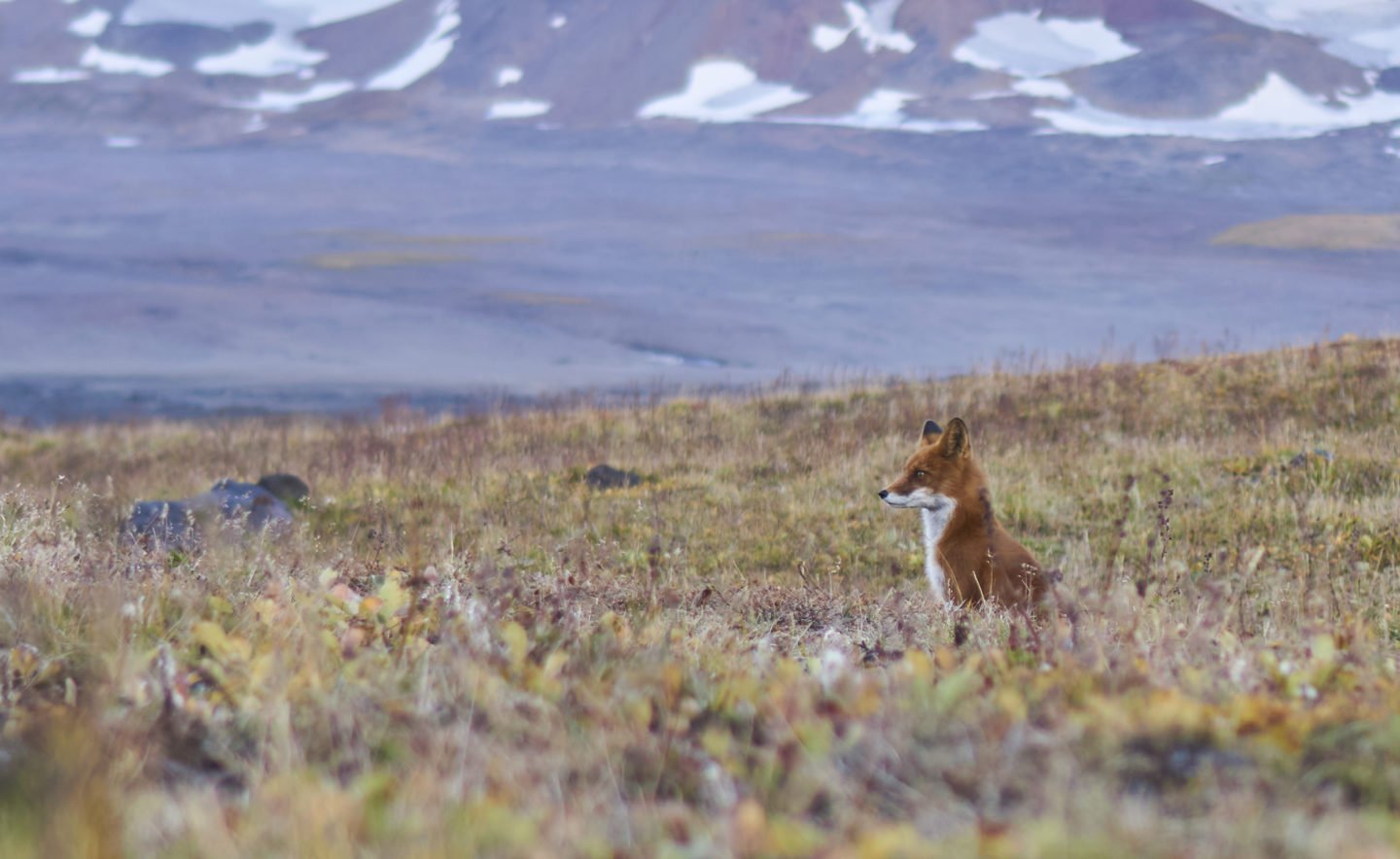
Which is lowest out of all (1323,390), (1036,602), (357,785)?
(1323,390)

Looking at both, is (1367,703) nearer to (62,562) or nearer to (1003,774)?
(1003,774)

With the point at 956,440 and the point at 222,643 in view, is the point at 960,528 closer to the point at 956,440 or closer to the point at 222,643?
the point at 956,440

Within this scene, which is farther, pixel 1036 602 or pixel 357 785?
pixel 1036 602

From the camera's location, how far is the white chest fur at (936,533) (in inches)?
293

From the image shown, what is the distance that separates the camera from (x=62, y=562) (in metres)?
6.11

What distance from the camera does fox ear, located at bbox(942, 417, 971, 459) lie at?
7.51 metres

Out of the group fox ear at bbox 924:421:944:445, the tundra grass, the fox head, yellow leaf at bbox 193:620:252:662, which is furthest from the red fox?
yellow leaf at bbox 193:620:252:662

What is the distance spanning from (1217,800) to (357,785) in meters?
2.06

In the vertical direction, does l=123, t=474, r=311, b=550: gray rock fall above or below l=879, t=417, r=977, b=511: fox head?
below

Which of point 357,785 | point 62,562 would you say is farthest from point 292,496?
point 357,785

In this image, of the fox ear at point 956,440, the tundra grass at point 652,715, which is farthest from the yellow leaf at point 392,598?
the fox ear at point 956,440

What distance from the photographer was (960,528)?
759cm

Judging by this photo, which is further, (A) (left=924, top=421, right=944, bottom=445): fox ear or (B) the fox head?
(A) (left=924, top=421, right=944, bottom=445): fox ear

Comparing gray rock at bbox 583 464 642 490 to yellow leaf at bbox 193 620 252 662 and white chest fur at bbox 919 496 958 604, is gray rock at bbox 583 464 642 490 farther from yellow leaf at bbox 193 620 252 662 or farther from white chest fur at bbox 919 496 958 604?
yellow leaf at bbox 193 620 252 662
